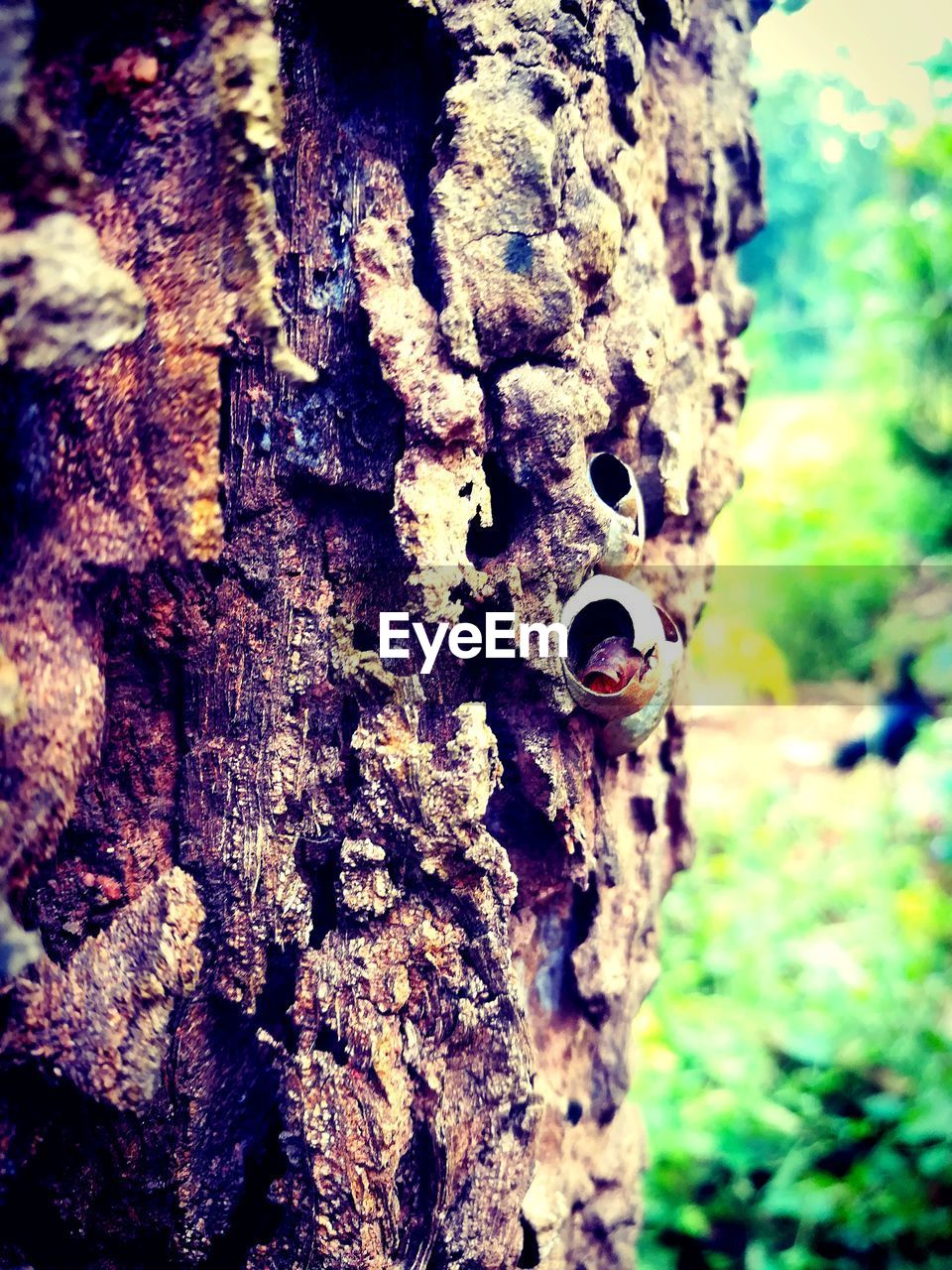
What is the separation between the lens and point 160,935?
1.21m

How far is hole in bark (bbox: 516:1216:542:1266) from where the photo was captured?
4.45 feet

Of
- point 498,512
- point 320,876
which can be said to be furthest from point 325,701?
point 498,512

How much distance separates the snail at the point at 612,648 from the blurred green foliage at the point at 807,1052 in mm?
1824

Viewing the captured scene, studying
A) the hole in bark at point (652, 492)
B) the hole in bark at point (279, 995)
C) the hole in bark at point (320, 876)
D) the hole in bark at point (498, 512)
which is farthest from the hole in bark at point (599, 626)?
the hole in bark at point (279, 995)

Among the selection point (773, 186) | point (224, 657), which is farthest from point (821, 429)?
point (224, 657)

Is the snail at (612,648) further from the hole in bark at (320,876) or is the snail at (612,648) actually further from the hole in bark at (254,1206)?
the hole in bark at (254,1206)

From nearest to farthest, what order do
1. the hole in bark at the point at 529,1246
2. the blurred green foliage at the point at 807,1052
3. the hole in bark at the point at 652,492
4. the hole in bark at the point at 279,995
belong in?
the hole in bark at the point at 279,995, the hole in bark at the point at 529,1246, the hole in bark at the point at 652,492, the blurred green foliage at the point at 807,1052

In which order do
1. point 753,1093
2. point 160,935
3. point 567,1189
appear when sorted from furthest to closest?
point 753,1093 → point 567,1189 → point 160,935

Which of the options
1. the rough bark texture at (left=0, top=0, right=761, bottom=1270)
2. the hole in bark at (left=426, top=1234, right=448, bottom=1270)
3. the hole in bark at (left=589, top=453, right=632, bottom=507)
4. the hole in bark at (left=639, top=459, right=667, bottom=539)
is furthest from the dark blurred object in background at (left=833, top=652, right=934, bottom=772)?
the hole in bark at (left=426, top=1234, right=448, bottom=1270)

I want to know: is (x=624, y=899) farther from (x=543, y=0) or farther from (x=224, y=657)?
(x=543, y=0)

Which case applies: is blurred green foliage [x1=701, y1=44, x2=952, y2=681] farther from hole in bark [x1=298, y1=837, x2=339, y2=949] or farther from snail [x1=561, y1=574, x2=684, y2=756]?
hole in bark [x1=298, y1=837, x2=339, y2=949]

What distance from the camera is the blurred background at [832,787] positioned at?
2.40 meters

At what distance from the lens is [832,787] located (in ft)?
17.2

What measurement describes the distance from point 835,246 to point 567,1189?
473 cm
